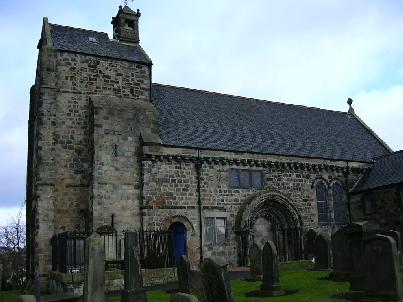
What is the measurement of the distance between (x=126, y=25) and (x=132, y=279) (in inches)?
842

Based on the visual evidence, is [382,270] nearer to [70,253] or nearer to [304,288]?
[304,288]

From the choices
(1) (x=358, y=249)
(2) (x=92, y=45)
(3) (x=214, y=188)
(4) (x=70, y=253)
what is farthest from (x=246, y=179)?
(1) (x=358, y=249)

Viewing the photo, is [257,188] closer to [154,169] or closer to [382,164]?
[154,169]

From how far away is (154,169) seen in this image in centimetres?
2352

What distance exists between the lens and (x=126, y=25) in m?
29.3

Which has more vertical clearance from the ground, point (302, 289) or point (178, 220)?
point (178, 220)

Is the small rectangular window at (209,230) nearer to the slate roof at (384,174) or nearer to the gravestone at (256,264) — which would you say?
the gravestone at (256,264)

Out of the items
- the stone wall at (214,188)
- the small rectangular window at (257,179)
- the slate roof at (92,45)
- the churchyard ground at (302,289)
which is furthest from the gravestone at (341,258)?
the slate roof at (92,45)

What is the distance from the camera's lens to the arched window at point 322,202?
1105 inches

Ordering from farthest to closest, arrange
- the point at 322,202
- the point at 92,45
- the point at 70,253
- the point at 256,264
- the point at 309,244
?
1. the point at 322,202
2. the point at 92,45
3. the point at 309,244
4. the point at 70,253
5. the point at 256,264

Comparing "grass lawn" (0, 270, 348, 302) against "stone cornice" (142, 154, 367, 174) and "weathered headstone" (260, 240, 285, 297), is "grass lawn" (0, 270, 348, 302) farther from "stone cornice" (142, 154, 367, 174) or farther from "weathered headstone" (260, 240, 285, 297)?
"stone cornice" (142, 154, 367, 174)

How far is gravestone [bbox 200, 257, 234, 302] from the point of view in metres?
9.27

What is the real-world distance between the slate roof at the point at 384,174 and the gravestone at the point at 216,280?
19.5 meters

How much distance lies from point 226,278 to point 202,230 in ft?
47.9
